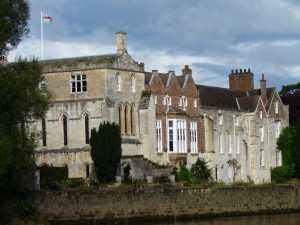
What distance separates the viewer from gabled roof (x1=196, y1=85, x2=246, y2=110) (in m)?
84.4

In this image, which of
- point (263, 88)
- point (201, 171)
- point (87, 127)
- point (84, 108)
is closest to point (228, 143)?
point (263, 88)

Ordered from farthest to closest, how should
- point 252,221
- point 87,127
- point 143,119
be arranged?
point 143,119, point 87,127, point 252,221

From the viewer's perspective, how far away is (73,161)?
70938 mm

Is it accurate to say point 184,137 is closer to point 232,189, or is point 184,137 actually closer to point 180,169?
point 180,169

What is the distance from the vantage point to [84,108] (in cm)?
7075

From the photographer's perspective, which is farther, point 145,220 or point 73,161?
point 73,161

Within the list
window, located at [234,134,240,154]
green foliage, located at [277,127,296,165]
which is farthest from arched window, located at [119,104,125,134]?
green foliage, located at [277,127,296,165]

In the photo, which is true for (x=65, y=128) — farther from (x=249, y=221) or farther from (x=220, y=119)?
(x=220, y=119)

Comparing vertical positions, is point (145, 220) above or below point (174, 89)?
below

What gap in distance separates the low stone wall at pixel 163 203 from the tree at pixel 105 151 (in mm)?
6597

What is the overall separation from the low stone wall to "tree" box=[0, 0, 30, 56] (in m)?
9.95

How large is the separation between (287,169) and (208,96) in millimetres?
10696

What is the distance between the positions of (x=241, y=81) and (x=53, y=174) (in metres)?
33.6

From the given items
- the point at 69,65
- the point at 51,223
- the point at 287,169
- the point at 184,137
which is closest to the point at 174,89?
the point at 184,137
